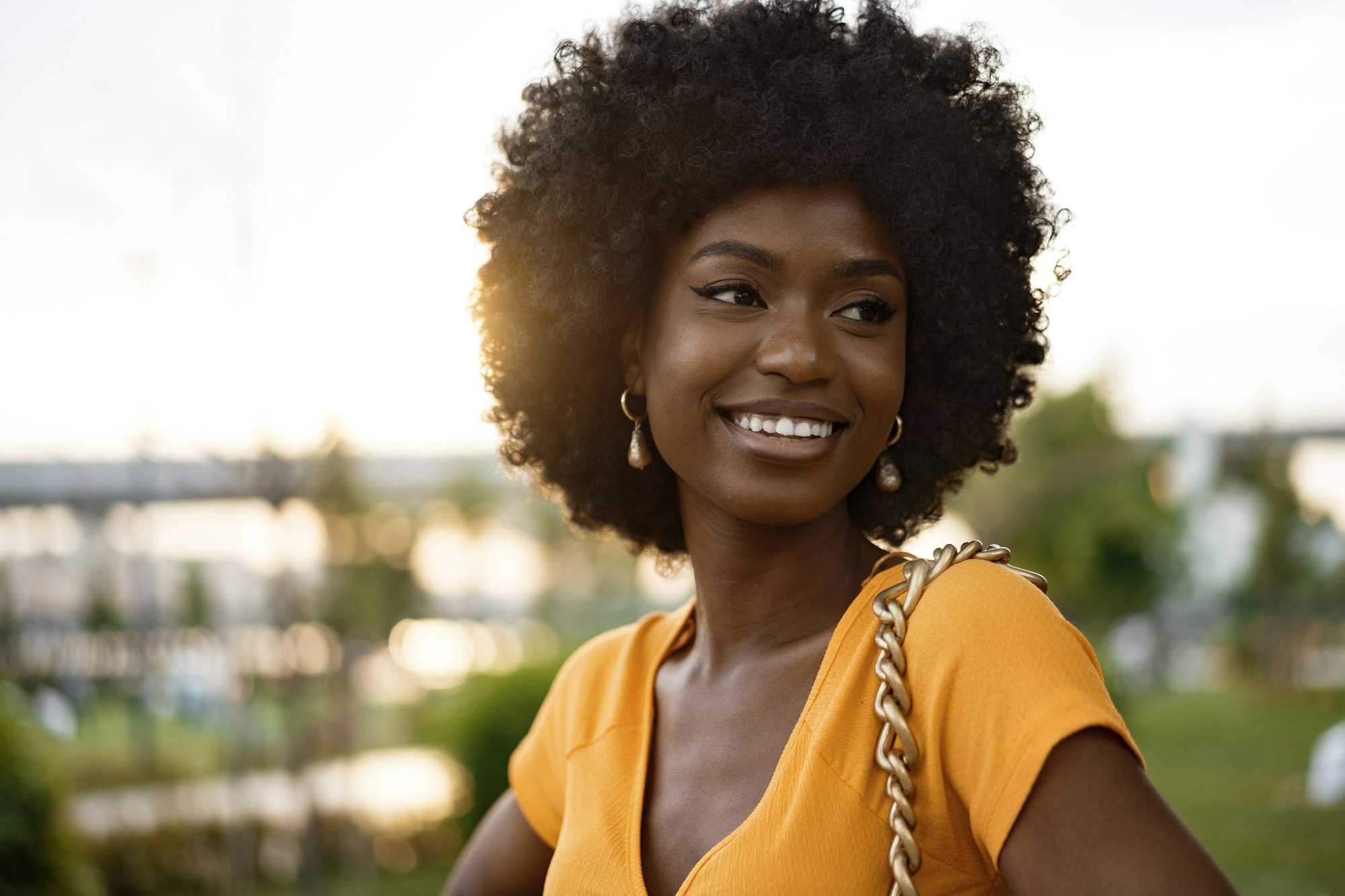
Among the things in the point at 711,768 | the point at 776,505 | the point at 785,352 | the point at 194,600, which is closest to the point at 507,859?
the point at 711,768

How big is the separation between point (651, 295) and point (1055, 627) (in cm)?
101

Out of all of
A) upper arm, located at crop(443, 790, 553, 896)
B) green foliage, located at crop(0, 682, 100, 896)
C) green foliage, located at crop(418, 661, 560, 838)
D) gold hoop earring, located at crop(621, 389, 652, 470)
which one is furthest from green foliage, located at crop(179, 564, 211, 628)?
gold hoop earring, located at crop(621, 389, 652, 470)

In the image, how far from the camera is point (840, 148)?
2.00 meters

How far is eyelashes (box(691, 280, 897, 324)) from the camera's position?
1.98 metres

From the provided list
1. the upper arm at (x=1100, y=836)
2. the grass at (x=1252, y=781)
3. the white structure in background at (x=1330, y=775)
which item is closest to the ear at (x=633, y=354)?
the upper arm at (x=1100, y=836)

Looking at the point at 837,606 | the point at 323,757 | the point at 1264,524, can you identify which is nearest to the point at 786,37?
the point at 837,606

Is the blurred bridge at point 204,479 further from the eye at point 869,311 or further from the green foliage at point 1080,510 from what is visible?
the green foliage at point 1080,510

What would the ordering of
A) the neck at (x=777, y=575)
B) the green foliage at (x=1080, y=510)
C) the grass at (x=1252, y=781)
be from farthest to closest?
1. the green foliage at (x=1080, y=510)
2. the grass at (x=1252, y=781)
3. the neck at (x=777, y=575)

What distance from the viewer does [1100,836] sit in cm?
148

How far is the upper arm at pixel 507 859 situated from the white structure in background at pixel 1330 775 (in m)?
9.33

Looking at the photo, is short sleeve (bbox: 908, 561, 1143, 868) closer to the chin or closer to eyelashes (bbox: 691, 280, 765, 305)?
the chin

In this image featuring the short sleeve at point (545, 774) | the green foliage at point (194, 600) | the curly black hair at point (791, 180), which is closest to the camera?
the curly black hair at point (791, 180)

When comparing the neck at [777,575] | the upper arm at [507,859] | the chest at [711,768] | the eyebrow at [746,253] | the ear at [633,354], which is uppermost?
the eyebrow at [746,253]

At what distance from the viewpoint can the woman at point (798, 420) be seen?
164 centimetres
